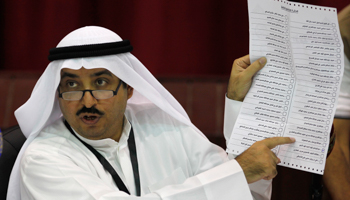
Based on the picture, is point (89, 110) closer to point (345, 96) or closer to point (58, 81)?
point (58, 81)

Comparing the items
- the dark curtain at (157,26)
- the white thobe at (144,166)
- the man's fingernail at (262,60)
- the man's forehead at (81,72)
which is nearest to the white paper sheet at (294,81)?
the man's fingernail at (262,60)

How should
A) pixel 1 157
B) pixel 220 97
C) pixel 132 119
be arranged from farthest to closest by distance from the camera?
pixel 220 97 → pixel 132 119 → pixel 1 157

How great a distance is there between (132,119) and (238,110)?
22.4 inches

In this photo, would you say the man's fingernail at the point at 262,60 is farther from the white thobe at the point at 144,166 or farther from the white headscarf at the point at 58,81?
the white headscarf at the point at 58,81

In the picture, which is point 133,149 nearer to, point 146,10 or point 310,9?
point 310,9

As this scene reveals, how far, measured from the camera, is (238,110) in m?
1.30

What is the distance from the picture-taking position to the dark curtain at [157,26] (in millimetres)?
2617

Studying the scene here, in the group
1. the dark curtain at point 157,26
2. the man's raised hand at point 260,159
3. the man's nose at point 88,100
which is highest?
the dark curtain at point 157,26

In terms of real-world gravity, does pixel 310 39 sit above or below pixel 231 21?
below

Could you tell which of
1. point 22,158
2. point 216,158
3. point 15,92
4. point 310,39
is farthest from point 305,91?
point 15,92

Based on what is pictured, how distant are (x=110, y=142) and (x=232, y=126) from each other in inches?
19.6

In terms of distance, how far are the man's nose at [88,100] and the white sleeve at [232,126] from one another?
50cm

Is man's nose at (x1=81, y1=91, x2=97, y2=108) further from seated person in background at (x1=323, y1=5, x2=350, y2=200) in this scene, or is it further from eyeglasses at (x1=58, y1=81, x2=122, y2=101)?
seated person in background at (x1=323, y1=5, x2=350, y2=200)

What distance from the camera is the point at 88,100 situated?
1396 millimetres
